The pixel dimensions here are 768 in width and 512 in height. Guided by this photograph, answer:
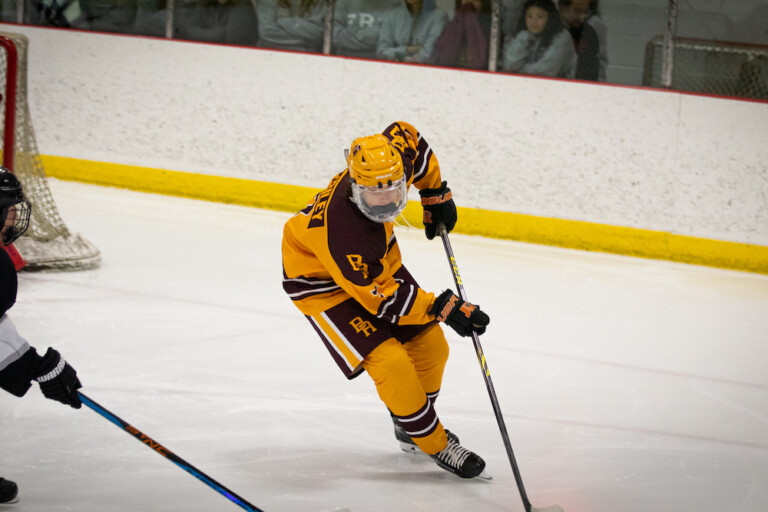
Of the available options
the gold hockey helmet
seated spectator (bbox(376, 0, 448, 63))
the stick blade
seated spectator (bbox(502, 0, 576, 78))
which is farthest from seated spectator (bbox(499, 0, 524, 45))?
the stick blade

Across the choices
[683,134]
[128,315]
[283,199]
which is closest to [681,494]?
[128,315]

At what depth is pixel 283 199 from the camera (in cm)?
573

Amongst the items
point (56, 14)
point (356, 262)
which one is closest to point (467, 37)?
point (56, 14)

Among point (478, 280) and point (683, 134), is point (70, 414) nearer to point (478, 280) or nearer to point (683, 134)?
point (478, 280)

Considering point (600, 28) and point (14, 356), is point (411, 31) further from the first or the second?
point (14, 356)

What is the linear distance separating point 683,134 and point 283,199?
101 inches

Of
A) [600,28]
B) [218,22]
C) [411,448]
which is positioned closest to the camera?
[411,448]

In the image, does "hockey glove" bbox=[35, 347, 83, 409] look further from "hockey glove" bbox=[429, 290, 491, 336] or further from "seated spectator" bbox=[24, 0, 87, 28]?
"seated spectator" bbox=[24, 0, 87, 28]

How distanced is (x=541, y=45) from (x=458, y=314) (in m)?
3.65

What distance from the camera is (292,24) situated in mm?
5758

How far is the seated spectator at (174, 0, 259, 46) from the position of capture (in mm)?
5871

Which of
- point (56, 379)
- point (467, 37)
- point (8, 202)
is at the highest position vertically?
point (467, 37)

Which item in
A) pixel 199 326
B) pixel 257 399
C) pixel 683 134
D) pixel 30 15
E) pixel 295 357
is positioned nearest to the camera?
pixel 257 399

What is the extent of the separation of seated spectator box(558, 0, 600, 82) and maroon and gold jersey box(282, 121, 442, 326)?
342 centimetres
